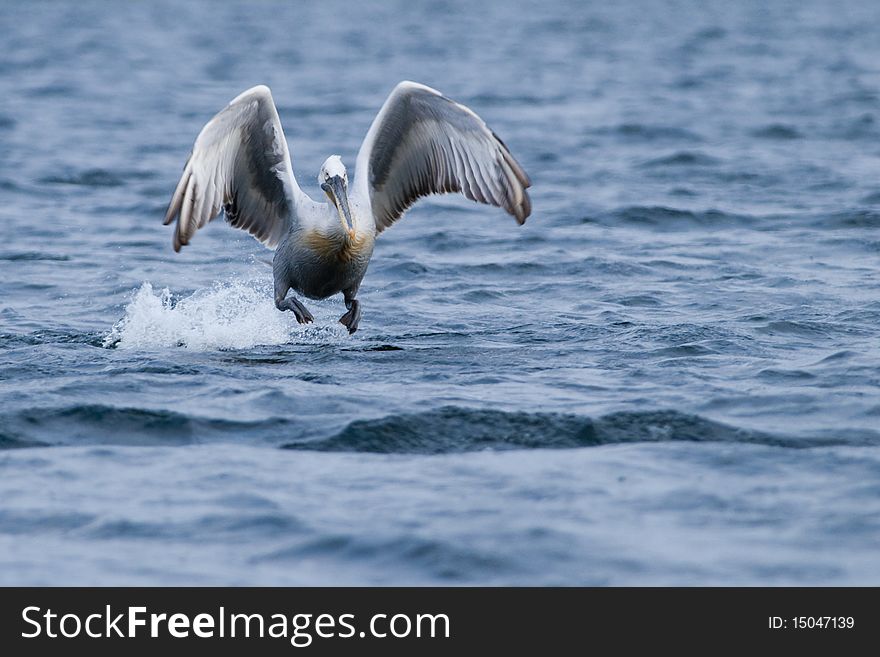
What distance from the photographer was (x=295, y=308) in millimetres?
10492

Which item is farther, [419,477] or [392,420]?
[392,420]

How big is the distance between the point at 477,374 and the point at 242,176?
94.5 inches

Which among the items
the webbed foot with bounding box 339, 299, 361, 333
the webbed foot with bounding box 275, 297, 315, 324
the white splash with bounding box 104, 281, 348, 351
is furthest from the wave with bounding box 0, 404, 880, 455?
the webbed foot with bounding box 339, 299, 361, 333

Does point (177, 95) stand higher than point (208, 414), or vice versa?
point (177, 95)

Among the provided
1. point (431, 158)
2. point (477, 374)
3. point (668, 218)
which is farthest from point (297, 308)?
point (668, 218)

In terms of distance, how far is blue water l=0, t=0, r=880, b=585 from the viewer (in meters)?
6.46

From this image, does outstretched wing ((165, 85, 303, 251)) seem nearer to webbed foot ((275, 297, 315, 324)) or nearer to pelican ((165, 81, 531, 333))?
pelican ((165, 81, 531, 333))

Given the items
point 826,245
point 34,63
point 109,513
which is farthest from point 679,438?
point 34,63

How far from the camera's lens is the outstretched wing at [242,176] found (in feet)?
32.2

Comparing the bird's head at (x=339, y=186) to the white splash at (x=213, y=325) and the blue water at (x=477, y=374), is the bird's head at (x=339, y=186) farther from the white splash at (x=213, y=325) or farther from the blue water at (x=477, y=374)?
the white splash at (x=213, y=325)
